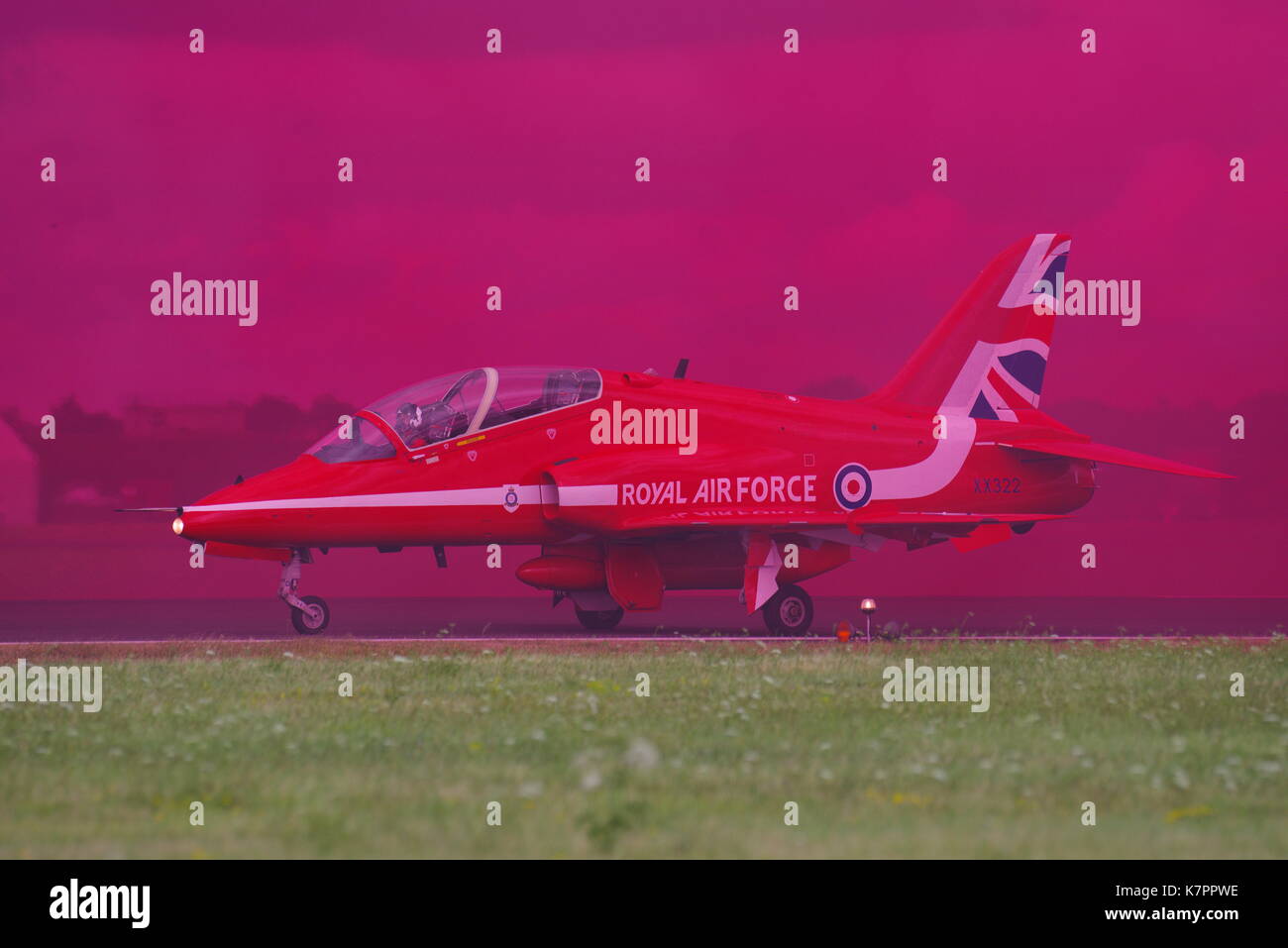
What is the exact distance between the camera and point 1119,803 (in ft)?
25.8

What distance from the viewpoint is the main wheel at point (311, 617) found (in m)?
18.2

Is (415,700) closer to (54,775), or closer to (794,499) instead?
(54,775)

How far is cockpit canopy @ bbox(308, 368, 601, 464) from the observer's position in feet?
60.8

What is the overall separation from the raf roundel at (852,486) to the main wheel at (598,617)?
10.2 ft

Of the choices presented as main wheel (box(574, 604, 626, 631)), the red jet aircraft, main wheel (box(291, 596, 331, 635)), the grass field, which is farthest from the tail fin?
the grass field

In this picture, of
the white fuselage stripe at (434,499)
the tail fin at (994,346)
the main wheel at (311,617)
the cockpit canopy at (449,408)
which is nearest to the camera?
the white fuselage stripe at (434,499)

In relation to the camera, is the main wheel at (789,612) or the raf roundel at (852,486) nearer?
the main wheel at (789,612)

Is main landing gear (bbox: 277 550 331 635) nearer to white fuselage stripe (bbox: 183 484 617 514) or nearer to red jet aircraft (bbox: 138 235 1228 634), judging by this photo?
red jet aircraft (bbox: 138 235 1228 634)

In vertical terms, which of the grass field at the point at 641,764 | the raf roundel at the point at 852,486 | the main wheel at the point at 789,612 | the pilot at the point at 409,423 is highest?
the pilot at the point at 409,423

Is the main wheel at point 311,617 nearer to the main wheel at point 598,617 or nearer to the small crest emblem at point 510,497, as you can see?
the small crest emblem at point 510,497

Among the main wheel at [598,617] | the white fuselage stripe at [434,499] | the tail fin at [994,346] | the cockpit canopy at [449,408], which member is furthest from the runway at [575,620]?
the tail fin at [994,346]

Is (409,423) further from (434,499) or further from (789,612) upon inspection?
(789,612)

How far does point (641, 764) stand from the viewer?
8.67m

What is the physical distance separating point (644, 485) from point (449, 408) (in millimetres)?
2464
